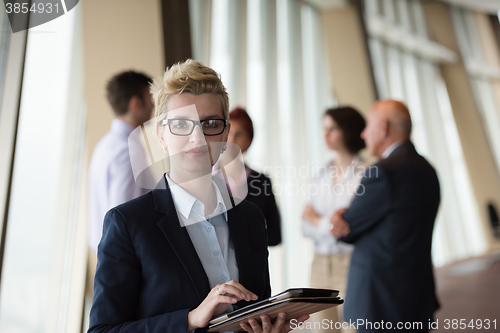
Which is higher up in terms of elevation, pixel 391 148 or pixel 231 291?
pixel 391 148

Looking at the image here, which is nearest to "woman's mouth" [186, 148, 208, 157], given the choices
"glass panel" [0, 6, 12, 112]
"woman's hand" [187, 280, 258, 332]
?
"woman's hand" [187, 280, 258, 332]

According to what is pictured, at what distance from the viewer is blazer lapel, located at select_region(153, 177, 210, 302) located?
3.14ft

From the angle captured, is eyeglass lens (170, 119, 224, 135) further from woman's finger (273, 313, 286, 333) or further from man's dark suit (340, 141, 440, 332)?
man's dark suit (340, 141, 440, 332)

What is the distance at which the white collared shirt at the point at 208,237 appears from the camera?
1005 millimetres

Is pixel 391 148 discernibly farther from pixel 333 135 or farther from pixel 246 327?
pixel 246 327

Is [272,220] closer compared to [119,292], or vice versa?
[119,292]

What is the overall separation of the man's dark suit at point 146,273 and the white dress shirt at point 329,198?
1.50m

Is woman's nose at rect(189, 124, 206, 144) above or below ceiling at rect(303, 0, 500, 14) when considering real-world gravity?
below

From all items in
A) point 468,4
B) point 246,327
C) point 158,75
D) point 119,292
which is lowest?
point 246,327

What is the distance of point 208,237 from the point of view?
1.04 meters

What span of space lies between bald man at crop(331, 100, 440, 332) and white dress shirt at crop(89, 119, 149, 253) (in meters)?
1.39

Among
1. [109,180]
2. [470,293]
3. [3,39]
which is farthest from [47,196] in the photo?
[470,293]

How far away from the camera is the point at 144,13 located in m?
1.80

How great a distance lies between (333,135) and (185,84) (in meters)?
2.00
